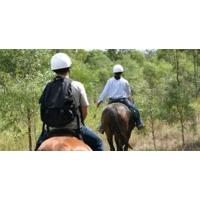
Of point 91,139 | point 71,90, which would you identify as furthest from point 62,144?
point 91,139

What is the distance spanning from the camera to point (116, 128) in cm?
930

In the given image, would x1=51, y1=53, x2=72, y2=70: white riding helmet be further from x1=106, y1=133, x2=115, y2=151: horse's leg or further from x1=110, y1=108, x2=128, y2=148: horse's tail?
x1=106, y1=133, x2=115, y2=151: horse's leg

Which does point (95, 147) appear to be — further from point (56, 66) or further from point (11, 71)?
point (11, 71)

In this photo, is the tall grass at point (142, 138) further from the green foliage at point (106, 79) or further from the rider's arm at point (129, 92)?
the rider's arm at point (129, 92)

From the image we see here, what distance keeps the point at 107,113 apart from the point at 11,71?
1.71m

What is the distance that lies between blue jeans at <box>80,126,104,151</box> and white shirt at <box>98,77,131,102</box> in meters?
2.58

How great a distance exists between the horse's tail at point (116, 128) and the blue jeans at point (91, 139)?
248cm

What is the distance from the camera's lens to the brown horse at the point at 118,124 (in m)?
9.21

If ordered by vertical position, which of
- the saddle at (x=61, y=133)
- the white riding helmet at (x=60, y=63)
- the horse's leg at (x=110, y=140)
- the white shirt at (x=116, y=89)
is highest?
the white riding helmet at (x=60, y=63)

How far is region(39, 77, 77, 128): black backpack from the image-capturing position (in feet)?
20.4

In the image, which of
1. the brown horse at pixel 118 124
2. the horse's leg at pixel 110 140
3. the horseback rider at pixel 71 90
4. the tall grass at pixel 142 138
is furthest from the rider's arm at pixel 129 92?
the horseback rider at pixel 71 90

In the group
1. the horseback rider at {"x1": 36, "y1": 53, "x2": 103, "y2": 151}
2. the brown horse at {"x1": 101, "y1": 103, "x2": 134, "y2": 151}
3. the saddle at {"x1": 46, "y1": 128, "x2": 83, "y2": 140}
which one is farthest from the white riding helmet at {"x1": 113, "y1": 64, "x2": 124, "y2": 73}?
the saddle at {"x1": 46, "y1": 128, "x2": 83, "y2": 140}

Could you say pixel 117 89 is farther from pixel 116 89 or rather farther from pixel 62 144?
pixel 62 144
